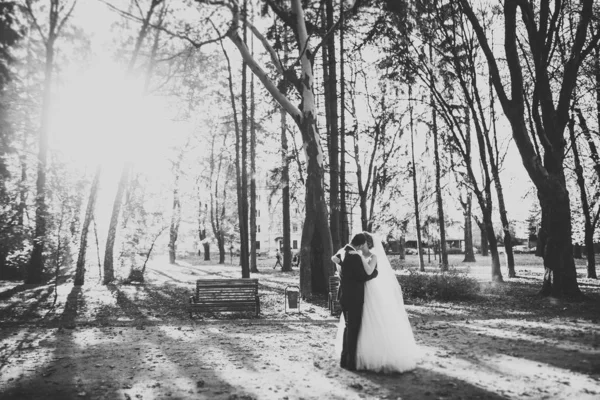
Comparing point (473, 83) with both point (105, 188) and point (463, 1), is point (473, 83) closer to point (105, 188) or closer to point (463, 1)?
point (463, 1)

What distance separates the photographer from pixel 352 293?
5.50 metres

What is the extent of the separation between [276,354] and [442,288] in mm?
7561

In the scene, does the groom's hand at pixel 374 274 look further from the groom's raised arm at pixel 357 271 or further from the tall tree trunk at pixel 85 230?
the tall tree trunk at pixel 85 230

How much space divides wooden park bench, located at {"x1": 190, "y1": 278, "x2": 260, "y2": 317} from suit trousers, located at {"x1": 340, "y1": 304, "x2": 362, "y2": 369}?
4.59 m

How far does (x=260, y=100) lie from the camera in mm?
21391

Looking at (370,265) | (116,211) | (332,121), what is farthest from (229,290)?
(116,211)

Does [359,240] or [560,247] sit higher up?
[359,240]

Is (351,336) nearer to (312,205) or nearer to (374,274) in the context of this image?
(374,274)

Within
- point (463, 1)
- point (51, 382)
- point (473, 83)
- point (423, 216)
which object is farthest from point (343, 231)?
point (423, 216)

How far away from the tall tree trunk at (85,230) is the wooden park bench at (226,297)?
280 inches

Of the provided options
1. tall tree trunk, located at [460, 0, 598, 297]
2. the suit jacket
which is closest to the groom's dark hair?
the suit jacket

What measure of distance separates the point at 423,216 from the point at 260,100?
13.6 metres

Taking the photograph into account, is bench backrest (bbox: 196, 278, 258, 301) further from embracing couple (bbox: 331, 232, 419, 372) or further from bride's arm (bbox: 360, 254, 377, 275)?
bride's arm (bbox: 360, 254, 377, 275)

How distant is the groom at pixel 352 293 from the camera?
537 centimetres
